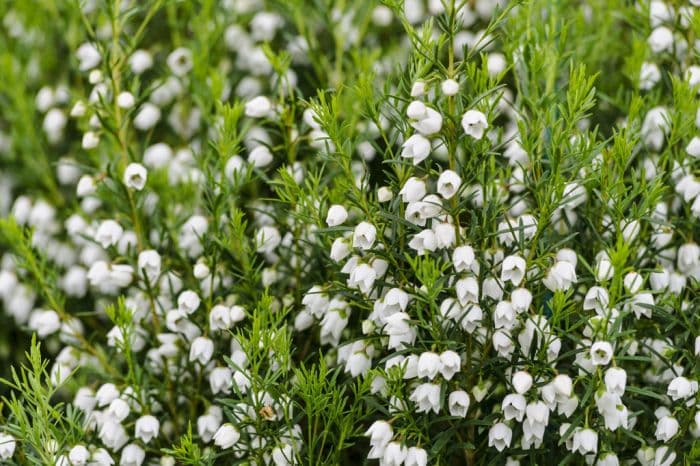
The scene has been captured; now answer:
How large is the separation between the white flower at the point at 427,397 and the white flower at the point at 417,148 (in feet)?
1.18

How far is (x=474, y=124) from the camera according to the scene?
1.38 meters

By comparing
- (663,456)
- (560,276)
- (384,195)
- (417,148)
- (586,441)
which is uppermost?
(417,148)

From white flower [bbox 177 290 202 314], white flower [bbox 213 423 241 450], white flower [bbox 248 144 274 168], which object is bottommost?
white flower [bbox 213 423 241 450]

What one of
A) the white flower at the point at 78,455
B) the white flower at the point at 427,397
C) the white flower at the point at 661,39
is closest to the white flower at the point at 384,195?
the white flower at the point at 427,397

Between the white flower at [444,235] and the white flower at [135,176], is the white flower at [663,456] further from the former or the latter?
the white flower at [135,176]

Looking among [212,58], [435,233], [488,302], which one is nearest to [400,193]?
[435,233]

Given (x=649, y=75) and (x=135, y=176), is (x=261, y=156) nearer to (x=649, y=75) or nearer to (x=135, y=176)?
(x=135, y=176)

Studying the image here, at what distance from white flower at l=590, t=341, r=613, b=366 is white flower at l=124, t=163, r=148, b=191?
915 millimetres

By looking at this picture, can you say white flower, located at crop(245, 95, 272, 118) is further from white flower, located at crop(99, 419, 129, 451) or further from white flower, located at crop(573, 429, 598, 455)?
white flower, located at crop(573, 429, 598, 455)

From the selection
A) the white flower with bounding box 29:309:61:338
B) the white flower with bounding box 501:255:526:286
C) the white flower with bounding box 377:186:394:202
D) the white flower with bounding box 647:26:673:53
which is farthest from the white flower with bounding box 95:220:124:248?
the white flower with bounding box 647:26:673:53

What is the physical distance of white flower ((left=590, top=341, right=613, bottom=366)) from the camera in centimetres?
133

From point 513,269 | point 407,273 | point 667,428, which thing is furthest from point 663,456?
point 407,273

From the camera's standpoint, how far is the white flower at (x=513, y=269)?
140 centimetres

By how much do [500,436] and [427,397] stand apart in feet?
0.48
